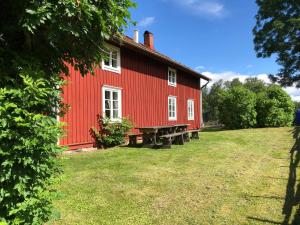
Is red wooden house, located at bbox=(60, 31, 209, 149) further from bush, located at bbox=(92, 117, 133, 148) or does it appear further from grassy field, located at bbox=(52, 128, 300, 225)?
grassy field, located at bbox=(52, 128, 300, 225)

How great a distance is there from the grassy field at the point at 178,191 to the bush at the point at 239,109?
15.0m

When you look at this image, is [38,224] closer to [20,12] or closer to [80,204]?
[80,204]

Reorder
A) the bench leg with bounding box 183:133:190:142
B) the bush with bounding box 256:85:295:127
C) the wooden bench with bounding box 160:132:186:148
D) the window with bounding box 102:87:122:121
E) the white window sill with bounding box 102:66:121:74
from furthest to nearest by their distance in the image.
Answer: the bush with bounding box 256:85:295:127 → the bench leg with bounding box 183:133:190:142 → the window with bounding box 102:87:122:121 → the white window sill with bounding box 102:66:121:74 → the wooden bench with bounding box 160:132:186:148

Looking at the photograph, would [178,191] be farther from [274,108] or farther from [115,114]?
[274,108]

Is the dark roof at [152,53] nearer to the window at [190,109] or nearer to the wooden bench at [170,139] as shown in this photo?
the window at [190,109]

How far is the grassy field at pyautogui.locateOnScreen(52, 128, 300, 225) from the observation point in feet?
15.1

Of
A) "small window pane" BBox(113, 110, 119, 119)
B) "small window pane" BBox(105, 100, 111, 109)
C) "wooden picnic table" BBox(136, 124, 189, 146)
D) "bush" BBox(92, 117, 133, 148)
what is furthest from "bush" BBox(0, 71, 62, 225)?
"small window pane" BBox(113, 110, 119, 119)

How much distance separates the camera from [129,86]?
1473 cm

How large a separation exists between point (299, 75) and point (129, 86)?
2530cm

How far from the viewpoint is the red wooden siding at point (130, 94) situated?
37.3 feet

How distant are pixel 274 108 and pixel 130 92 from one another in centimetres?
1472

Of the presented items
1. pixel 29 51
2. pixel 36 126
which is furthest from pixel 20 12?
pixel 36 126

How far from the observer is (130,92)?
1482 cm

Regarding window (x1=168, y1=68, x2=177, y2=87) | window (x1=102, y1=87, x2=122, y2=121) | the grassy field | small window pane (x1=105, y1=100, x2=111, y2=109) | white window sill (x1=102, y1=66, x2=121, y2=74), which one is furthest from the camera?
window (x1=168, y1=68, x2=177, y2=87)
